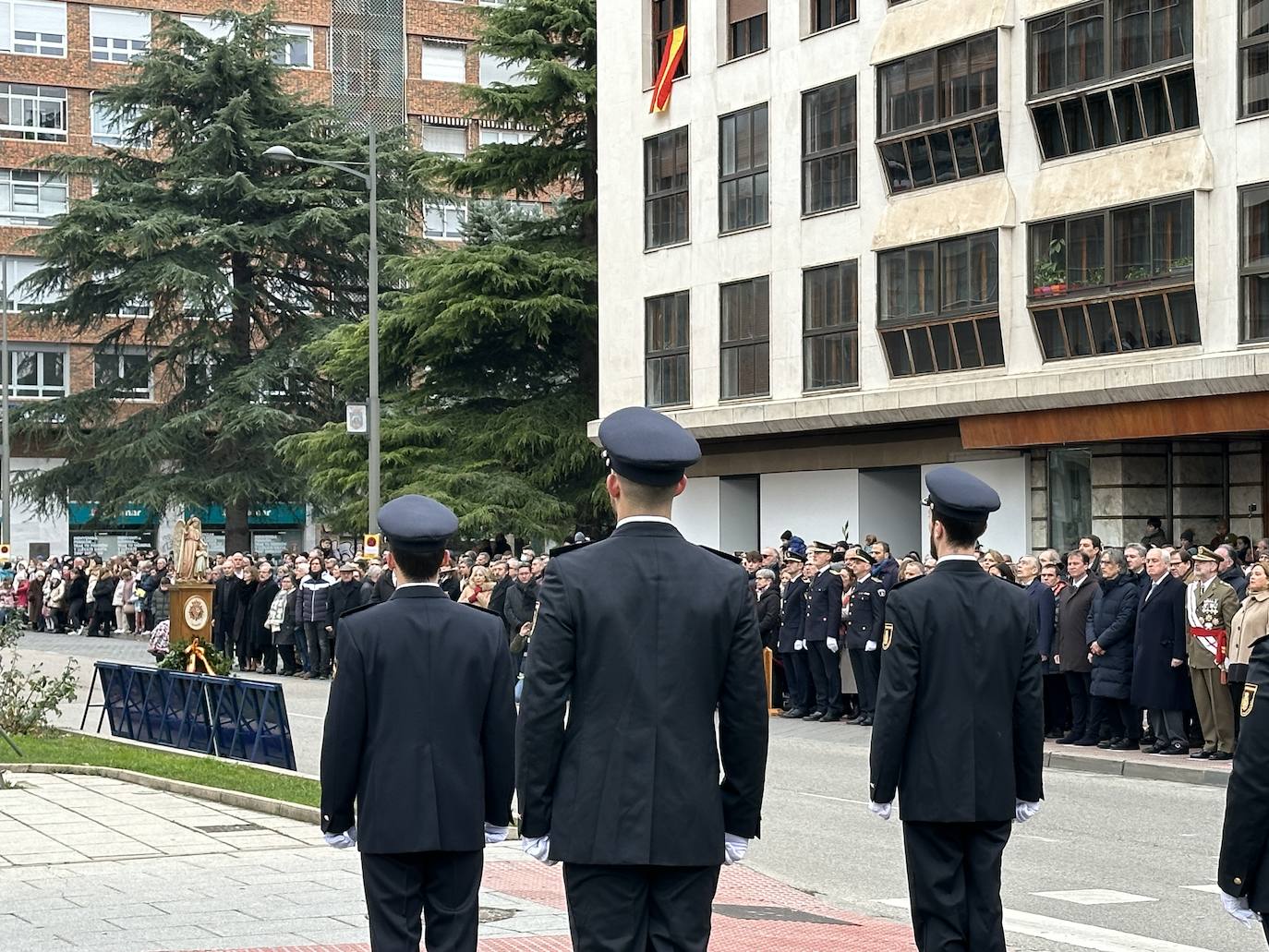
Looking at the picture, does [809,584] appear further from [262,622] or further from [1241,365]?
[262,622]

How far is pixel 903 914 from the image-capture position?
9.98m

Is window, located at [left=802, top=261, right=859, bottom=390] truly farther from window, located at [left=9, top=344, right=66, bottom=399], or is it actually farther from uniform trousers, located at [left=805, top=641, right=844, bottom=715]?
window, located at [left=9, top=344, right=66, bottom=399]

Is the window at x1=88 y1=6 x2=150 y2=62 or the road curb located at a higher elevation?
the window at x1=88 y1=6 x2=150 y2=62

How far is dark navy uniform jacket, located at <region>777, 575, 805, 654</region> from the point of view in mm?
23109

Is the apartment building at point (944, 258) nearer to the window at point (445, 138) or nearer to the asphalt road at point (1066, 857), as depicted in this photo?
the asphalt road at point (1066, 857)

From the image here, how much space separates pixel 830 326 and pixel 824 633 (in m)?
11.6

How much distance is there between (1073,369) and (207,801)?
17718mm

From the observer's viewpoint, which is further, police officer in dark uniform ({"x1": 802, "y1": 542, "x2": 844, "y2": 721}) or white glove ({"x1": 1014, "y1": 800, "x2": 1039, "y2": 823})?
police officer in dark uniform ({"x1": 802, "y1": 542, "x2": 844, "y2": 721})

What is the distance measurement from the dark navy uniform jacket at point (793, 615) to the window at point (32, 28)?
166 feet

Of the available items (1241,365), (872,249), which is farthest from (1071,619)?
(872,249)

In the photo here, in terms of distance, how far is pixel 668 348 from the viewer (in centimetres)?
3700

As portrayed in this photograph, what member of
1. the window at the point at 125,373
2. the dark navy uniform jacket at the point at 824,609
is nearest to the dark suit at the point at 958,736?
the dark navy uniform jacket at the point at 824,609

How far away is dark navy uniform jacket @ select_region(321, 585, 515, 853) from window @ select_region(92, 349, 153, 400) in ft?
166

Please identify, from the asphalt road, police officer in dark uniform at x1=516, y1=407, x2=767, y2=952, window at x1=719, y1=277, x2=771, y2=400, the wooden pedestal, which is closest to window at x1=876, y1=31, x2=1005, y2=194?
window at x1=719, y1=277, x2=771, y2=400
